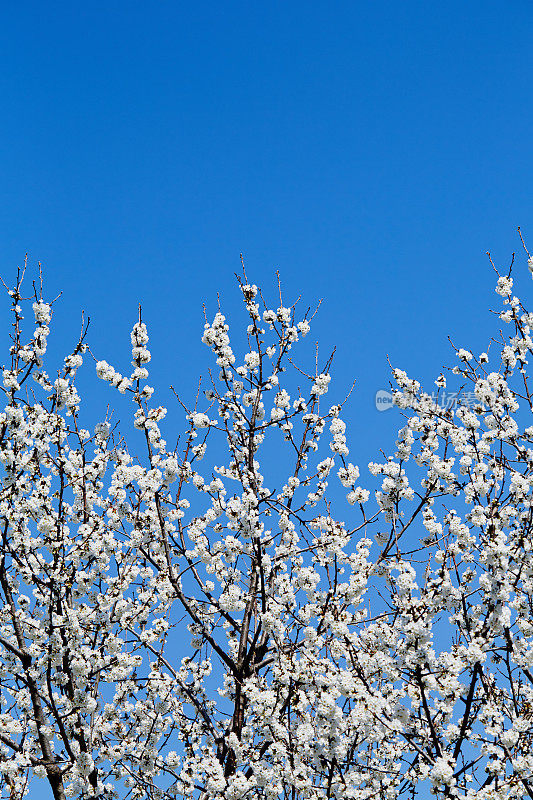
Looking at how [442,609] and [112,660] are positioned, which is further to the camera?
[112,660]

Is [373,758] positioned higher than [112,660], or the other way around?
[112,660]

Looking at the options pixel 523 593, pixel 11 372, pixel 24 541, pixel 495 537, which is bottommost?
pixel 523 593

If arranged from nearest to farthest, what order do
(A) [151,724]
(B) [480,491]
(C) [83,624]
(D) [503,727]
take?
(D) [503,727] < (B) [480,491] < (C) [83,624] < (A) [151,724]

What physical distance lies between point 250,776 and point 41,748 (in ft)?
8.06

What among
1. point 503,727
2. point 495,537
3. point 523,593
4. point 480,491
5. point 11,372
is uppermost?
point 11,372

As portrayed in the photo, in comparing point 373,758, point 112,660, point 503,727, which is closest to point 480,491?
point 503,727

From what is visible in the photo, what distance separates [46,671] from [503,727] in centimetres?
498

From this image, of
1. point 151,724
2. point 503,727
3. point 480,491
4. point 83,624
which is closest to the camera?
point 503,727

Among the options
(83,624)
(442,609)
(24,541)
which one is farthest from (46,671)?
(442,609)

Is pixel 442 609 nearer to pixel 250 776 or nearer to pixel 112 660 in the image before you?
pixel 250 776

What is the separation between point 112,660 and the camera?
8.72 meters

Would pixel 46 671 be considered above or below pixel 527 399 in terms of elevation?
below

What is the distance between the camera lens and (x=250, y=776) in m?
7.72

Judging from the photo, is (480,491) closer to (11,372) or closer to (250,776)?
(250,776)
